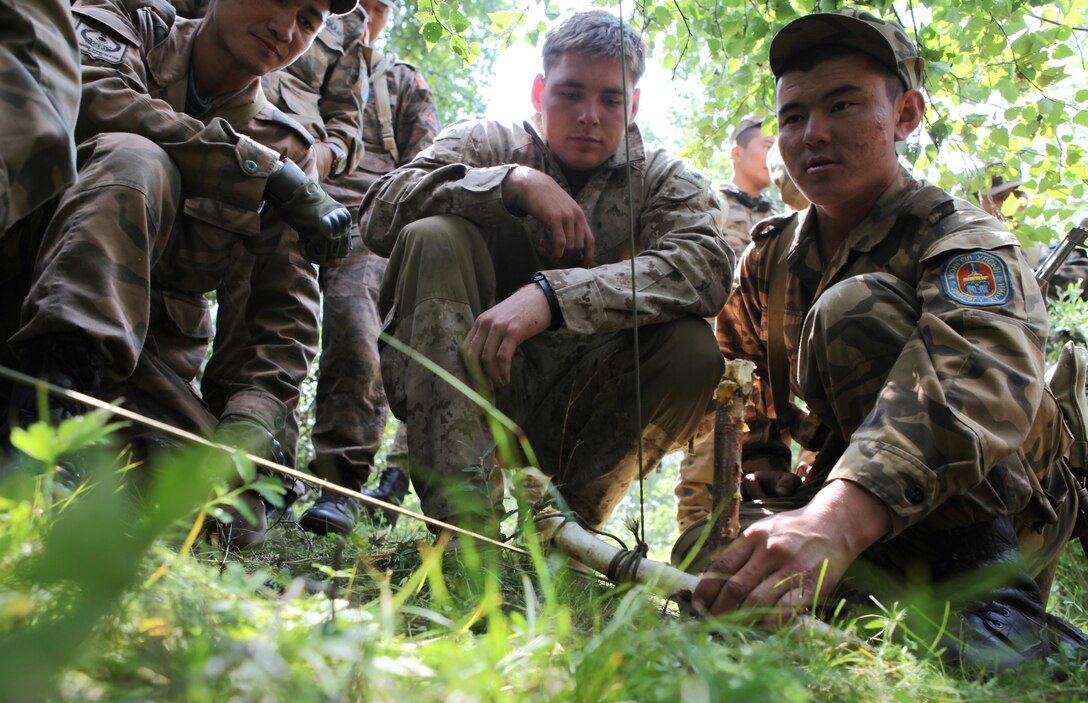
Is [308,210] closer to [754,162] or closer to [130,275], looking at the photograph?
[130,275]

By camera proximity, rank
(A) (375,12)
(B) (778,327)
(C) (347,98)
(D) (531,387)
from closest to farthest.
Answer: (D) (531,387) < (B) (778,327) < (C) (347,98) < (A) (375,12)

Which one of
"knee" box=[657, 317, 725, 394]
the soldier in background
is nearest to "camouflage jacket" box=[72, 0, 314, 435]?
"knee" box=[657, 317, 725, 394]

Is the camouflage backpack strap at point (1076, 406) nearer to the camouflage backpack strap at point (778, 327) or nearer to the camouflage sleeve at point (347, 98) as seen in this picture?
the camouflage backpack strap at point (778, 327)

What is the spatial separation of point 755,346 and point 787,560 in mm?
1674

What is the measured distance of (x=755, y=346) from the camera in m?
3.28

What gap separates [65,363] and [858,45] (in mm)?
2393

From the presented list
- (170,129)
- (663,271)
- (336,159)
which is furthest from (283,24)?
(663,271)

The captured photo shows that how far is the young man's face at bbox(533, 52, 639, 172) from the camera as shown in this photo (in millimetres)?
2986

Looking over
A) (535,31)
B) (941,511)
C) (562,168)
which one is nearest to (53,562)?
(941,511)

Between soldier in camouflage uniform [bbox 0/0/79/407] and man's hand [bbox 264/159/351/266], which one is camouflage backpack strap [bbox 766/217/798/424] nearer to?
man's hand [bbox 264/159/351/266]

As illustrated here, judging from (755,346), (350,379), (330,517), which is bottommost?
(330,517)

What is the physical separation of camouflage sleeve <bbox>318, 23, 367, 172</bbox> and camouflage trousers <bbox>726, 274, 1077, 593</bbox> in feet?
8.44

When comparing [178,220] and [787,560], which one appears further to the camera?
[178,220]

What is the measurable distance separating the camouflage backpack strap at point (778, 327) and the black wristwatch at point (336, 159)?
2024 mm
